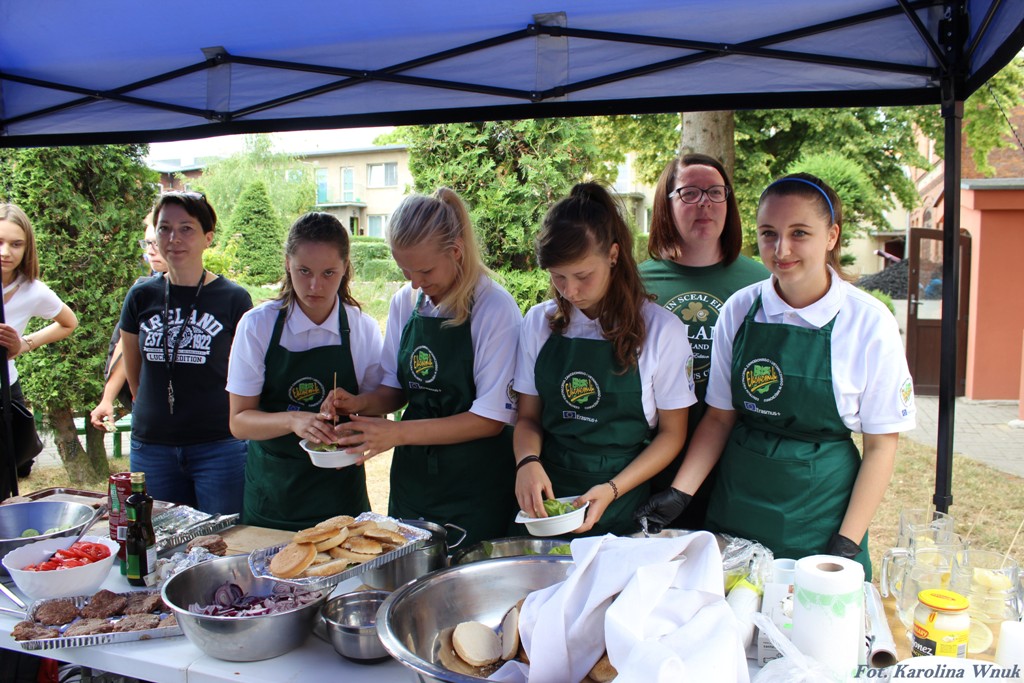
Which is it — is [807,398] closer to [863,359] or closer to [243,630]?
[863,359]

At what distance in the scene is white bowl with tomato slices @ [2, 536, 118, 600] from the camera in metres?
1.86

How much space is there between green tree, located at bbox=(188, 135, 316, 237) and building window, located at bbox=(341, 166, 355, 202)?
2444 mm

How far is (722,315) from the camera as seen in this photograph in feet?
7.54

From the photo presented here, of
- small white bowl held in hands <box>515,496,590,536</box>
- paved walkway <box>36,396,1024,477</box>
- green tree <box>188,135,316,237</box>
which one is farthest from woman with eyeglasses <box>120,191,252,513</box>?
green tree <box>188,135,316,237</box>

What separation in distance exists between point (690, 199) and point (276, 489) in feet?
5.77

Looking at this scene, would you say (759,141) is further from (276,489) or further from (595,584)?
(595,584)

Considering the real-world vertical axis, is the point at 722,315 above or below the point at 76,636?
above

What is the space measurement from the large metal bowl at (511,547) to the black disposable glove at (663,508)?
1.15 ft

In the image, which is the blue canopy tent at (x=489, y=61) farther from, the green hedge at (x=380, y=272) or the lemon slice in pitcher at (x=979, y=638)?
the green hedge at (x=380, y=272)

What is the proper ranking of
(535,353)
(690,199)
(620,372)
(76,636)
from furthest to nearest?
(690,199)
(535,353)
(620,372)
(76,636)

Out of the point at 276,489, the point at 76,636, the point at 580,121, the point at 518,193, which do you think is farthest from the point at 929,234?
the point at 76,636

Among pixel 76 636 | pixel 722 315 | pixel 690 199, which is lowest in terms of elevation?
pixel 76 636

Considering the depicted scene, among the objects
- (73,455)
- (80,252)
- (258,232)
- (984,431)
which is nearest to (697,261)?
(80,252)

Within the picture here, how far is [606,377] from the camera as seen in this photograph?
2.21 metres
